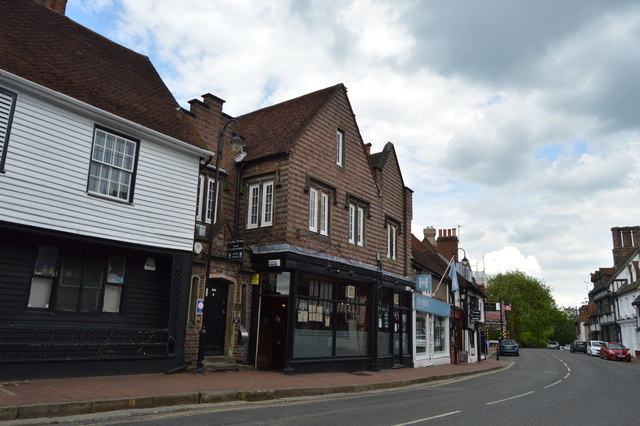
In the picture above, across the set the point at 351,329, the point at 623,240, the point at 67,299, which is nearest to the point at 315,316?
the point at 351,329

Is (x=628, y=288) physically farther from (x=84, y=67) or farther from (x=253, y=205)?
(x=84, y=67)

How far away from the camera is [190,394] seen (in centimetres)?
999

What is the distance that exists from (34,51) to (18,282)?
6.06m

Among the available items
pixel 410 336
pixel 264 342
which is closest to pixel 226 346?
pixel 264 342

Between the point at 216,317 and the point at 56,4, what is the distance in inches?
476

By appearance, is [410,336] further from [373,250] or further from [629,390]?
[629,390]

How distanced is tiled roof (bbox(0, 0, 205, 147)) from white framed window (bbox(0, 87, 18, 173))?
579 millimetres

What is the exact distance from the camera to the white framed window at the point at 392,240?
2336 cm

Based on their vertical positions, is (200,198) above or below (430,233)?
below

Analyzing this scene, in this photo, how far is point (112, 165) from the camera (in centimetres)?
1293

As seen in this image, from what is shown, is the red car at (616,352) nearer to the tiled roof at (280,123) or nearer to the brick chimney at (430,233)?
the brick chimney at (430,233)

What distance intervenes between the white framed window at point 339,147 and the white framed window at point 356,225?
6.31 feet

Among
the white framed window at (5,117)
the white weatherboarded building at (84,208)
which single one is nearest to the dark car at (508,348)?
the white weatherboarded building at (84,208)

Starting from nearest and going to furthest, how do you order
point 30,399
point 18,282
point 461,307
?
point 30,399, point 18,282, point 461,307
